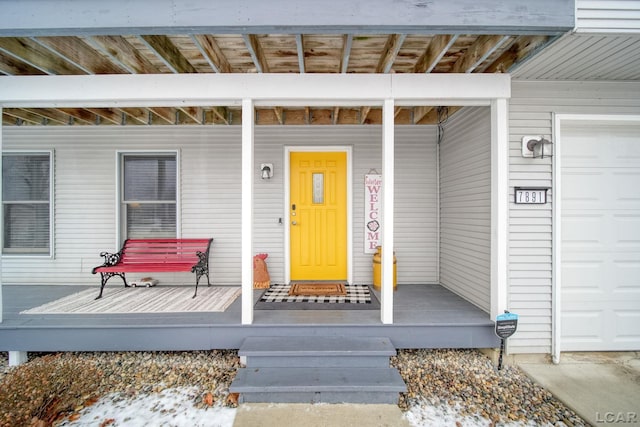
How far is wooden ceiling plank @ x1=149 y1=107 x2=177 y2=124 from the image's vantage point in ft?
11.5

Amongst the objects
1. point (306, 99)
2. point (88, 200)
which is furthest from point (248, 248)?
point (88, 200)

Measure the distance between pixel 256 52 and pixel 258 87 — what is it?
0.29m

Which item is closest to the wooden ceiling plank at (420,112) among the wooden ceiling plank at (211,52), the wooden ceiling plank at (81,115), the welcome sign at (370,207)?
the welcome sign at (370,207)

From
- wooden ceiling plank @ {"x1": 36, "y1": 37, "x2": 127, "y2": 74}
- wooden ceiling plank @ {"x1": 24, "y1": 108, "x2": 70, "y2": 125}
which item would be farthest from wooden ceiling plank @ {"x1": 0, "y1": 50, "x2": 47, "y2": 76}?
wooden ceiling plank @ {"x1": 24, "y1": 108, "x2": 70, "y2": 125}

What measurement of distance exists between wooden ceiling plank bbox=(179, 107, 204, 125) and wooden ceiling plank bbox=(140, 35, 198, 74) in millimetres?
955

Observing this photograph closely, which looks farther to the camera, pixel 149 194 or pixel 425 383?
pixel 149 194

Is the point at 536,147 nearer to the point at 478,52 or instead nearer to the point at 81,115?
the point at 478,52

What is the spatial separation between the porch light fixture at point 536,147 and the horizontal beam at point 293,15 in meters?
0.92


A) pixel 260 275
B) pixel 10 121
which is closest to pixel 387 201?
pixel 260 275

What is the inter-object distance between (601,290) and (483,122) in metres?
2.03

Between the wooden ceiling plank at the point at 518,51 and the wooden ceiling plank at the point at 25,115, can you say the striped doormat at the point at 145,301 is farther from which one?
the wooden ceiling plank at the point at 518,51

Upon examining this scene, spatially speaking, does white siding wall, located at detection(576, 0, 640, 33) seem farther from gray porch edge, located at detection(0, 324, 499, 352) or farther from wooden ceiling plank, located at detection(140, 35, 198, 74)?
wooden ceiling plank, located at detection(140, 35, 198, 74)

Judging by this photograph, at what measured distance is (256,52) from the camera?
231 cm

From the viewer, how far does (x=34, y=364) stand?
101 inches
